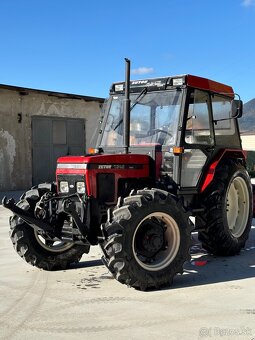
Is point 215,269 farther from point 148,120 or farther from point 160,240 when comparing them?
point 148,120

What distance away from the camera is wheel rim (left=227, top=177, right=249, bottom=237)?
7.57 metres

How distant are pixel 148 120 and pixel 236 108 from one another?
Answer: 1.20 m

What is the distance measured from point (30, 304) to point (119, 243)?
3.58ft

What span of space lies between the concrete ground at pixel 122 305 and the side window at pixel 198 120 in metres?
1.71

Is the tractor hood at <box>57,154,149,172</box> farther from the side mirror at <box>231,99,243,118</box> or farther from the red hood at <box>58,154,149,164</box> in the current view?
the side mirror at <box>231,99,243,118</box>

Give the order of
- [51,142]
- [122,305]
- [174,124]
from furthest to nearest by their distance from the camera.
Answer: [51,142]
[174,124]
[122,305]

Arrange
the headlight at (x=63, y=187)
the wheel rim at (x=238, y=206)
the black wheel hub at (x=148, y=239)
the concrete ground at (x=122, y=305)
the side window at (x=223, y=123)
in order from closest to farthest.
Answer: the concrete ground at (x=122, y=305), the black wheel hub at (x=148, y=239), the headlight at (x=63, y=187), the side window at (x=223, y=123), the wheel rim at (x=238, y=206)

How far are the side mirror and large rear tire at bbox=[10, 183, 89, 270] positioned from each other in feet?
8.57

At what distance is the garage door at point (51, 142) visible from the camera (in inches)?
734

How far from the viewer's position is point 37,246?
20.5ft

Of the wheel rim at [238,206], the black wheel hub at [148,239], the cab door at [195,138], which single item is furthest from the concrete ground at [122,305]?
the cab door at [195,138]

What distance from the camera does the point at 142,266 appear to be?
17.3ft

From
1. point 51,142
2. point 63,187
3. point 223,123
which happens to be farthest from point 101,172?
point 51,142

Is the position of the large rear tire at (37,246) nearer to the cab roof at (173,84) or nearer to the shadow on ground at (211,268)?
the shadow on ground at (211,268)
